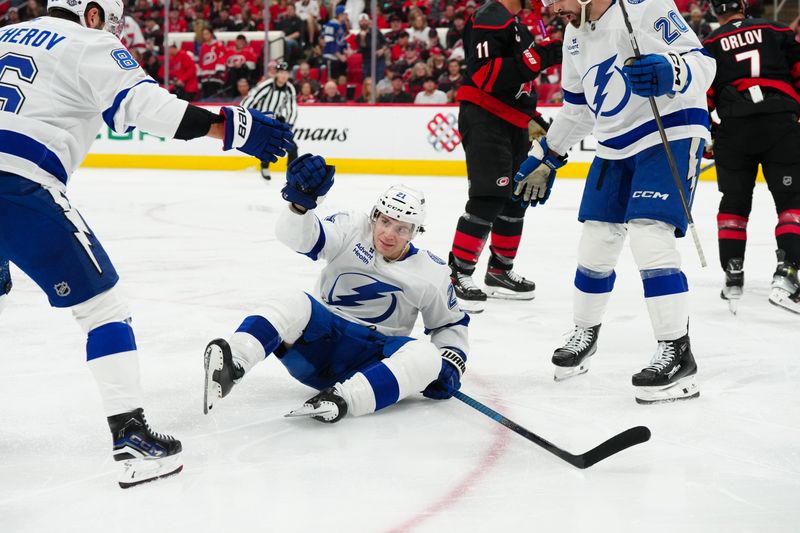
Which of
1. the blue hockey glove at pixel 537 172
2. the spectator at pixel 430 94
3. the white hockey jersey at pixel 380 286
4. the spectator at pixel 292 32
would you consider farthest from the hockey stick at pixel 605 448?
the spectator at pixel 292 32

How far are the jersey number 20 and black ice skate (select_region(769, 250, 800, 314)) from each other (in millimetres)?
3206

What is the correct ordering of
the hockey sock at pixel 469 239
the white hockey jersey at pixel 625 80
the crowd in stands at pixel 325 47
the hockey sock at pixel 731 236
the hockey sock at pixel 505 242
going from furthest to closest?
the crowd in stands at pixel 325 47 < the hockey sock at pixel 505 242 < the hockey sock at pixel 469 239 < the hockey sock at pixel 731 236 < the white hockey jersey at pixel 625 80

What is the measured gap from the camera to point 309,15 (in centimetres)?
1235

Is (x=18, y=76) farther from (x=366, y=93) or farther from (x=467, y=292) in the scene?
(x=366, y=93)

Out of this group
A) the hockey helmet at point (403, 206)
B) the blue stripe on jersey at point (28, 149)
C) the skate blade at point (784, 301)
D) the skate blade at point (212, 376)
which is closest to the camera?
the blue stripe on jersey at point (28, 149)

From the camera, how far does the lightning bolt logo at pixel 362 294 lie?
2.76 meters

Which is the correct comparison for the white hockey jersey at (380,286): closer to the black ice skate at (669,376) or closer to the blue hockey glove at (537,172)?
the black ice skate at (669,376)

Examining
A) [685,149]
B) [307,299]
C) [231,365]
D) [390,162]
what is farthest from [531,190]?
[390,162]

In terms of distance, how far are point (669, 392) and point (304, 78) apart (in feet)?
31.1

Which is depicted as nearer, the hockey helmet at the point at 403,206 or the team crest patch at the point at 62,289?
the team crest patch at the point at 62,289

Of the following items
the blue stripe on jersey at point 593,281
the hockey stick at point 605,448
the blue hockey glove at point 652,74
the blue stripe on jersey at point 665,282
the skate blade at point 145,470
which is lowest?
the skate blade at point 145,470

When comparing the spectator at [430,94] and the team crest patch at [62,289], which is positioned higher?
the team crest patch at [62,289]

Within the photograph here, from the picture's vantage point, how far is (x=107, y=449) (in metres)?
2.35

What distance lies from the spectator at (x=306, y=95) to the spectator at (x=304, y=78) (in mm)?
36
